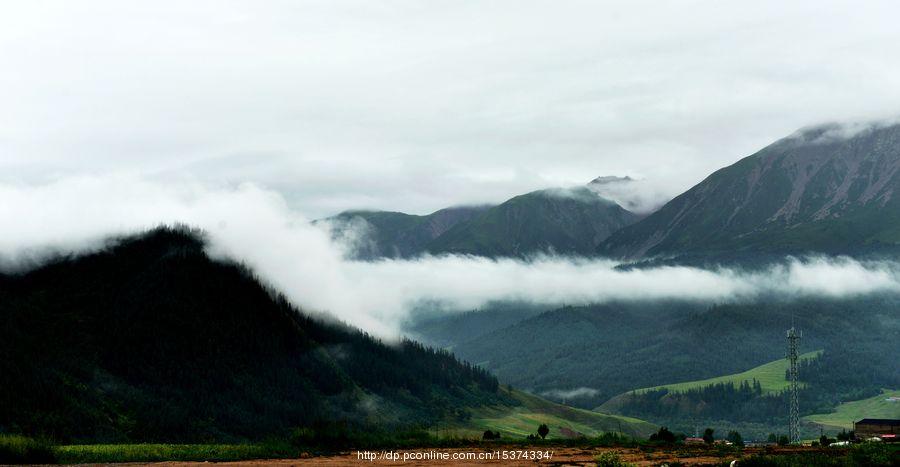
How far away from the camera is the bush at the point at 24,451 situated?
101875 mm

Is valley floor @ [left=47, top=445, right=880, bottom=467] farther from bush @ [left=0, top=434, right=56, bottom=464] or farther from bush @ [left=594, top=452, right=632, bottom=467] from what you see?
bush @ [left=0, top=434, right=56, bottom=464]

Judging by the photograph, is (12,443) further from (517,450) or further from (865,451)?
(865,451)

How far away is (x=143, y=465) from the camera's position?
349ft

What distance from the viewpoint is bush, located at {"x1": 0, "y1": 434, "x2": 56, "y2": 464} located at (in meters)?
102

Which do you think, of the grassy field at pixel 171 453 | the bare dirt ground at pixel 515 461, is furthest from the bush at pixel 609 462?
the grassy field at pixel 171 453

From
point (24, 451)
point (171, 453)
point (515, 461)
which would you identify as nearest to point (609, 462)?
point (515, 461)

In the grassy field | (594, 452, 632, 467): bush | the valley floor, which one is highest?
(594, 452, 632, 467): bush

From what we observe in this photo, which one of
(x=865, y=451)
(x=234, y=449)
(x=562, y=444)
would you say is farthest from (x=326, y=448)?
(x=865, y=451)

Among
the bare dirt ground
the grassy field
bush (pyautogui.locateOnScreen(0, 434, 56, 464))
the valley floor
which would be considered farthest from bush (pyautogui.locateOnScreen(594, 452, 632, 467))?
bush (pyautogui.locateOnScreen(0, 434, 56, 464))

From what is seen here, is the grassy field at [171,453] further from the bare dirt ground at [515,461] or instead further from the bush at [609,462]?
the bush at [609,462]

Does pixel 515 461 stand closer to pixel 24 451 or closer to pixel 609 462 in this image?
pixel 609 462

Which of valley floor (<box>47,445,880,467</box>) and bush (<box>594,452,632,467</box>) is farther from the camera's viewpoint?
valley floor (<box>47,445,880,467</box>)

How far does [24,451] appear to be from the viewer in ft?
340

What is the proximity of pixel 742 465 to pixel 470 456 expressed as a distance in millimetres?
35770
